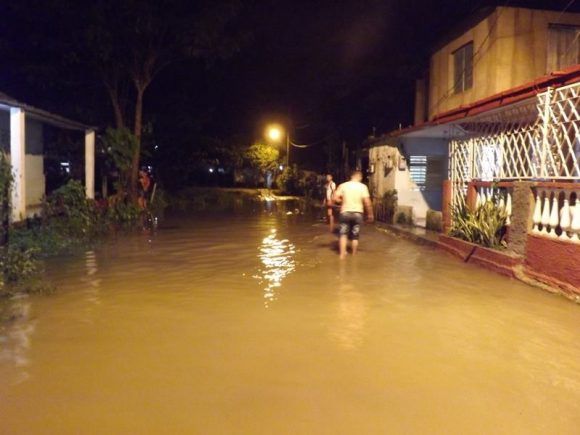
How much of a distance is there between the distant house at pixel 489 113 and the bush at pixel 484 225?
623mm

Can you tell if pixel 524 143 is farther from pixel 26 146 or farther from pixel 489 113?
pixel 26 146

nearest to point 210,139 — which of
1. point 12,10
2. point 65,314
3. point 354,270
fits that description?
point 12,10

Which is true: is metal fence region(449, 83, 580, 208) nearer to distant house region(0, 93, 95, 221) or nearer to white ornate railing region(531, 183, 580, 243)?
white ornate railing region(531, 183, 580, 243)

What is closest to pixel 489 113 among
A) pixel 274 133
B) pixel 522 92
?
pixel 522 92

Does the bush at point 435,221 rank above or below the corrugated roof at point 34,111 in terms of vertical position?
below

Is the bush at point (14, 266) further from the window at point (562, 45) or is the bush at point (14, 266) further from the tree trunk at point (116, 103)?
the tree trunk at point (116, 103)

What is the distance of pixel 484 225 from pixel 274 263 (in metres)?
3.87

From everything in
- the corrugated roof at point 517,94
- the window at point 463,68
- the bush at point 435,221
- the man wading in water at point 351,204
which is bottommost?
the bush at point 435,221

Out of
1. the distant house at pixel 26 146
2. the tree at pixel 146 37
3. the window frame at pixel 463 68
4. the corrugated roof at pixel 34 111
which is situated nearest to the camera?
the corrugated roof at pixel 34 111

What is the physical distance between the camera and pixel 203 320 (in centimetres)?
707

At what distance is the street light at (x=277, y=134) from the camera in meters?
44.9

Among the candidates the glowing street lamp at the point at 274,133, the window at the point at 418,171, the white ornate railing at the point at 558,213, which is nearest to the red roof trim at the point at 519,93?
the white ornate railing at the point at 558,213

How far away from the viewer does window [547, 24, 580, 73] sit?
17.3 m

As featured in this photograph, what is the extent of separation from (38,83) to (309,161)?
2514 centimetres
